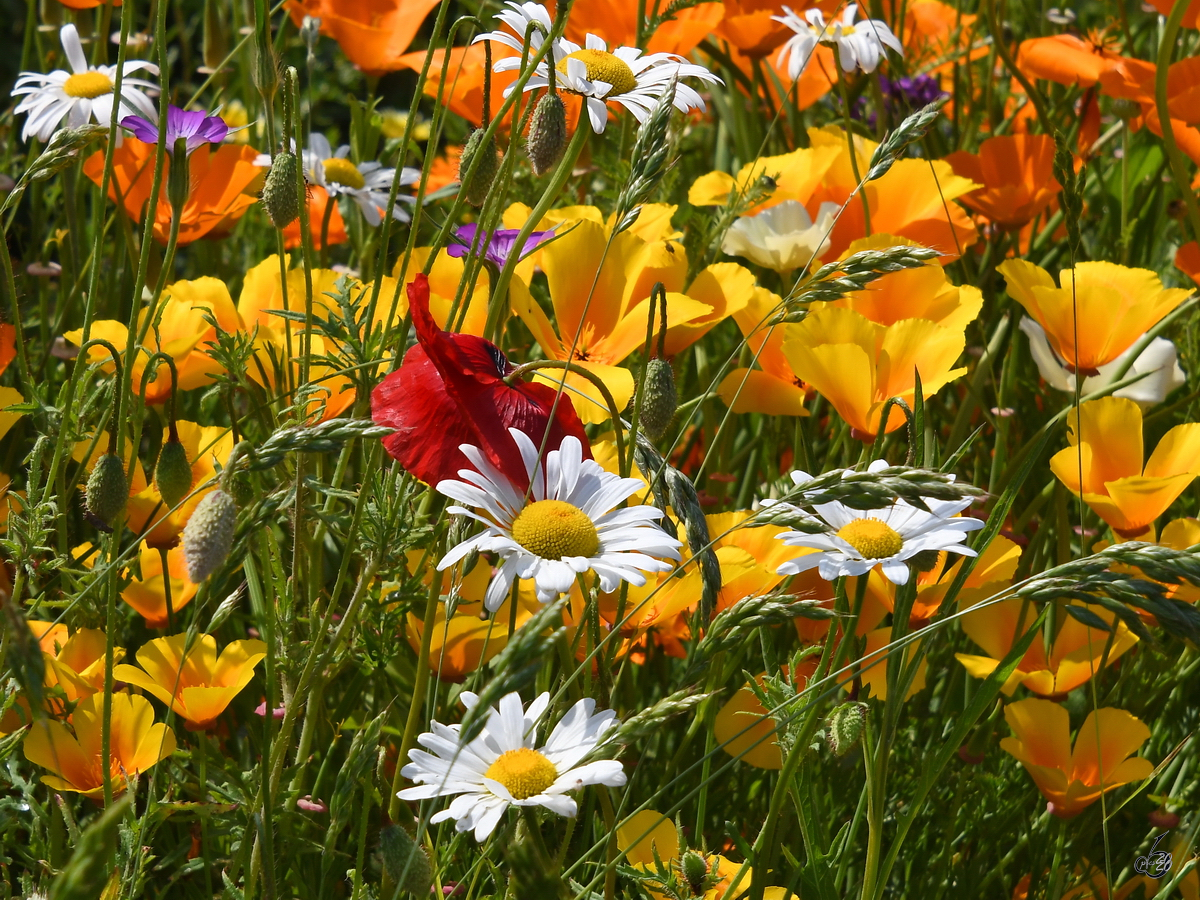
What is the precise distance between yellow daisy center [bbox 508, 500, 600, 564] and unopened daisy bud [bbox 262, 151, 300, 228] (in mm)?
272

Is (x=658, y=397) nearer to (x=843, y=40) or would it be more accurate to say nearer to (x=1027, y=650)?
(x=1027, y=650)

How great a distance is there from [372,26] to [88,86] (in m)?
0.40

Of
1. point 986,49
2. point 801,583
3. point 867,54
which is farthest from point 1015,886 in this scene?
point 986,49

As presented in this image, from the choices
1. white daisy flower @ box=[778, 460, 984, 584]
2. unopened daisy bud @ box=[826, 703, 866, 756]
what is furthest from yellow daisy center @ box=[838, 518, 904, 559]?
unopened daisy bud @ box=[826, 703, 866, 756]

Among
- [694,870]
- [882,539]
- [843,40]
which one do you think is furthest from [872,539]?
[843,40]

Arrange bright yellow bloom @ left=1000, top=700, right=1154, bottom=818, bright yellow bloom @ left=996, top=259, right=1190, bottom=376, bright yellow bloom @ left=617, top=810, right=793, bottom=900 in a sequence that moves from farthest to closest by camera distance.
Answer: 1. bright yellow bloom @ left=996, top=259, right=1190, bottom=376
2. bright yellow bloom @ left=1000, top=700, right=1154, bottom=818
3. bright yellow bloom @ left=617, top=810, right=793, bottom=900

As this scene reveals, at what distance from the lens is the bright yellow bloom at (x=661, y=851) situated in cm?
76

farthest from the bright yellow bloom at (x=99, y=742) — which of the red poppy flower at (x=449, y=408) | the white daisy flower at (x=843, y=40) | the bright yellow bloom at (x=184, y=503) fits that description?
the white daisy flower at (x=843, y=40)

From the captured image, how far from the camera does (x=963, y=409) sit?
3.93 ft

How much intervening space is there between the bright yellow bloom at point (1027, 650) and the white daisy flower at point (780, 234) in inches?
15.4

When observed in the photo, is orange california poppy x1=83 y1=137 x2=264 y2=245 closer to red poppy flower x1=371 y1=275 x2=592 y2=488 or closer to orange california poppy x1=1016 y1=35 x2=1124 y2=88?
red poppy flower x1=371 y1=275 x2=592 y2=488

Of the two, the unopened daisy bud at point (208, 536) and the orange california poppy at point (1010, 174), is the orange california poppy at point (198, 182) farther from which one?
the orange california poppy at point (1010, 174)

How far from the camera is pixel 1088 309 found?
3.34 feet

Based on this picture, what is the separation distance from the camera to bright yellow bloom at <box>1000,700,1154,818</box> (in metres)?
0.88
